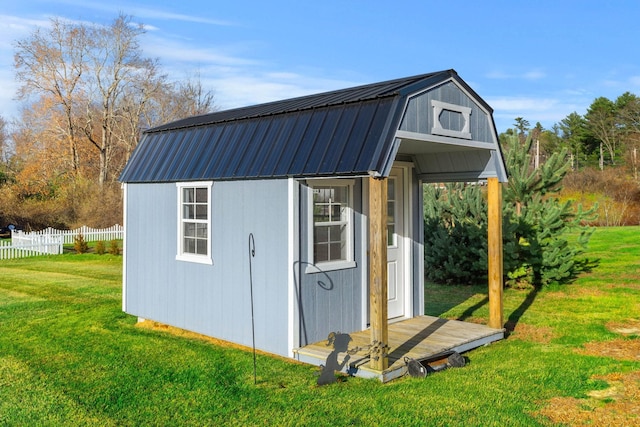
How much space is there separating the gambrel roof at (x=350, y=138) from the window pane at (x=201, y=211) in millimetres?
452

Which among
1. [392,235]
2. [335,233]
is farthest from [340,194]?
[392,235]

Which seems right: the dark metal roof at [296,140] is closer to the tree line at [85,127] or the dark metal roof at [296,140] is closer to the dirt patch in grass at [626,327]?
the dirt patch in grass at [626,327]

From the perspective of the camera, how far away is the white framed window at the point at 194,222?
765cm

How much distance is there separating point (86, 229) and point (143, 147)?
1507 cm

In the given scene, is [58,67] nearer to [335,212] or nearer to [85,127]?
[85,127]

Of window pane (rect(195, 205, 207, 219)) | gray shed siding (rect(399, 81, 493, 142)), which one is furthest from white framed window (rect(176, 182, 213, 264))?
gray shed siding (rect(399, 81, 493, 142))

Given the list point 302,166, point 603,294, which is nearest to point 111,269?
point 302,166

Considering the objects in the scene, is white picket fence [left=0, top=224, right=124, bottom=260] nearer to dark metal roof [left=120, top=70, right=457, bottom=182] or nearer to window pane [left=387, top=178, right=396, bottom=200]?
dark metal roof [left=120, top=70, right=457, bottom=182]

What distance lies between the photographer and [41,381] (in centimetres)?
584

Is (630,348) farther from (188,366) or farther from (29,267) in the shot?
(29,267)

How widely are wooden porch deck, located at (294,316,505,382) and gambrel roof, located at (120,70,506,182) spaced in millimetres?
2031

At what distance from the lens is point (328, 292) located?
6.81 metres

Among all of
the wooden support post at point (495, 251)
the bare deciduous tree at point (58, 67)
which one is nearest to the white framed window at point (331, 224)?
the wooden support post at point (495, 251)

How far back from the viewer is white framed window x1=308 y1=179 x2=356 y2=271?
6727 mm
